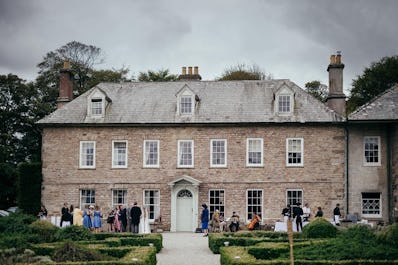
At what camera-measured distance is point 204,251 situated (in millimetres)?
26312

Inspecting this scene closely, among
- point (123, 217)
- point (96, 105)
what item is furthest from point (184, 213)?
point (96, 105)

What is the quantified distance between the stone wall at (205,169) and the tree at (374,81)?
22.7 metres

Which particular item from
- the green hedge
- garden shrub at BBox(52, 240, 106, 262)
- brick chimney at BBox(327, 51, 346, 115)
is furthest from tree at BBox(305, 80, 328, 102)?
garden shrub at BBox(52, 240, 106, 262)

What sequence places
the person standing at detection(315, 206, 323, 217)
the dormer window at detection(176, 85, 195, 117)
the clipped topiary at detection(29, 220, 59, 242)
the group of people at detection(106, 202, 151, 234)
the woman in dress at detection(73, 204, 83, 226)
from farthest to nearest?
1. the dormer window at detection(176, 85, 195, 117)
2. the person standing at detection(315, 206, 323, 217)
3. the woman in dress at detection(73, 204, 83, 226)
4. the group of people at detection(106, 202, 151, 234)
5. the clipped topiary at detection(29, 220, 59, 242)

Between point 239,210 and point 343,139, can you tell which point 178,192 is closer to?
point 239,210

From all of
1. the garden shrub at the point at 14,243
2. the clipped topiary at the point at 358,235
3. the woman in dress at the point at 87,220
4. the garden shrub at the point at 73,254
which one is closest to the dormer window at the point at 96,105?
the woman in dress at the point at 87,220

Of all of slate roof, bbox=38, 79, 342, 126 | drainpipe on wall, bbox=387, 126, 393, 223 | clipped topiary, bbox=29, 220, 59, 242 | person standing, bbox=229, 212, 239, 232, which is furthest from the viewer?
slate roof, bbox=38, 79, 342, 126

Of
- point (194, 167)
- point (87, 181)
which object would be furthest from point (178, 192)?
point (87, 181)

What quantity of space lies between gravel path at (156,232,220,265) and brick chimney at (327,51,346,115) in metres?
11.7

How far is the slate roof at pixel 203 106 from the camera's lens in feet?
123

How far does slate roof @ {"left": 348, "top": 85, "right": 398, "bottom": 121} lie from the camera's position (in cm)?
3575

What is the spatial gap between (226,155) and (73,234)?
13.2 metres

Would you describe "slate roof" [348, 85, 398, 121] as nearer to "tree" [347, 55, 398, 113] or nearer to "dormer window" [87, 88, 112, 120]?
"dormer window" [87, 88, 112, 120]

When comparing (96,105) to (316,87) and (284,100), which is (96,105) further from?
(316,87)
